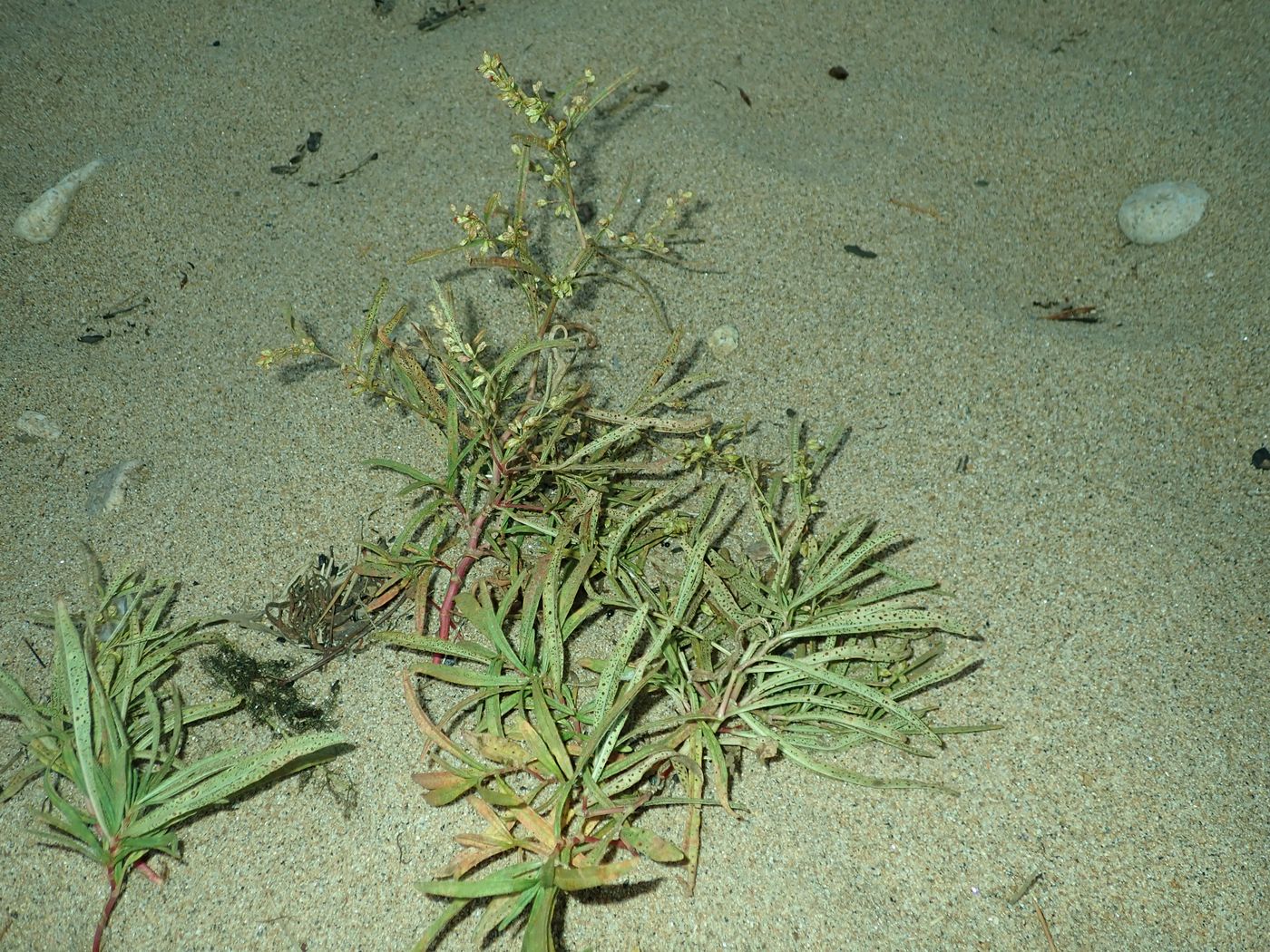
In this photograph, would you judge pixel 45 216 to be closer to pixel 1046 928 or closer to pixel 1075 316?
pixel 1075 316

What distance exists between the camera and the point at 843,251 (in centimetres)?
243


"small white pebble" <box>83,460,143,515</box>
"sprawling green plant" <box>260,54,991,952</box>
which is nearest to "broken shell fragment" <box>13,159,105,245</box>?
"small white pebble" <box>83,460,143,515</box>

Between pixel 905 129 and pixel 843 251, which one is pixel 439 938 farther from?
pixel 905 129

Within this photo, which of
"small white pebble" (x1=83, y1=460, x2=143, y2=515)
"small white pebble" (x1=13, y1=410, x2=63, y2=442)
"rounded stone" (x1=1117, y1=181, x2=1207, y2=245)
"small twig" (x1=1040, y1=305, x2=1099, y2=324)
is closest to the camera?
"small white pebble" (x1=83, y1=460, x2=143, y2=515)

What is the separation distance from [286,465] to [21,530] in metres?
0.57

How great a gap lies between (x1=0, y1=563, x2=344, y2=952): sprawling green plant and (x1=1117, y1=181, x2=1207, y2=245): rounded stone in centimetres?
232

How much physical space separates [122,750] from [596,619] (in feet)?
2.79

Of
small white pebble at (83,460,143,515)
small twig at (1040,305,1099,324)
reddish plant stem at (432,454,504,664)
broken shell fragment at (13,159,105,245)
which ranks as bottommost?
small twig at (1040,305,1099,324)

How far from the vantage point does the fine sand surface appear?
1.53 m

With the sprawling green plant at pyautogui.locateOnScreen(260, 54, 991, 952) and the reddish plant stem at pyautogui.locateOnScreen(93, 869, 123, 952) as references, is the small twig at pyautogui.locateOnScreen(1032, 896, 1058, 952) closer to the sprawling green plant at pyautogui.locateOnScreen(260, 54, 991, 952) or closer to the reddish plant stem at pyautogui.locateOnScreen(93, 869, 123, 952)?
the sprawling green plant at pyautogui.locateOnScreen(260, 54, 991, 952)

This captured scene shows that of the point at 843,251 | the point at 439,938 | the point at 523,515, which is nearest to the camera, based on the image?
the point at 439,938

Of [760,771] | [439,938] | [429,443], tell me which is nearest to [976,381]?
[760,771]

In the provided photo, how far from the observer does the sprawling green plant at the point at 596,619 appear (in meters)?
1.52

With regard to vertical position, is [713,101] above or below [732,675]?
above
